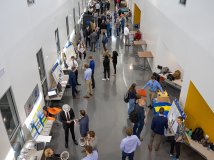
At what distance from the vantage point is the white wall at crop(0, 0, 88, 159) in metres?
4.68

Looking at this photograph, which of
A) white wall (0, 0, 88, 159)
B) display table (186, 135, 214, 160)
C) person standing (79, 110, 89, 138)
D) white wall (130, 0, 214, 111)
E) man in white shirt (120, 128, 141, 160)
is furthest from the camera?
person standing (79, 110, 89, 138)

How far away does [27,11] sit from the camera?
6.02 metres

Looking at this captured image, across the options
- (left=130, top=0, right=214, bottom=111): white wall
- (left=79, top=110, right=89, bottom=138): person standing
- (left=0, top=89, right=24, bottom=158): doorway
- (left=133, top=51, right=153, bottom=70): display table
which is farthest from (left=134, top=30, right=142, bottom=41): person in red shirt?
(left=0, top=89, right=24, bottom=158): doorway

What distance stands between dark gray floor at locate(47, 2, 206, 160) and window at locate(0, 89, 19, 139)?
6.07ft

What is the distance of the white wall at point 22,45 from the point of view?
4.68m

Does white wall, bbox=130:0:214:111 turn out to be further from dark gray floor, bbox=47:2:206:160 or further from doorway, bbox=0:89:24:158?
doorway, bbox=0:89:24:158

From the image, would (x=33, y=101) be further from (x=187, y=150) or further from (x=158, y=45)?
(x=158, y=45)

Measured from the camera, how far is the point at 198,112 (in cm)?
633

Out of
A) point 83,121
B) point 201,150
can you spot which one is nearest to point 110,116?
point 83,121

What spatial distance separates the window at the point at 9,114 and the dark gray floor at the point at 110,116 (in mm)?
1852

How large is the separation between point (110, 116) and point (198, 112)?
316 centimetres

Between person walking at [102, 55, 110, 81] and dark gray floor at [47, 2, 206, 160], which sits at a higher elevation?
person walking at [102, 55, 110, 81]

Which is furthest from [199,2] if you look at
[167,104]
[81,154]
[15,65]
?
[81,154]

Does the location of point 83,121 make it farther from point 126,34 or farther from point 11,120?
point 126,34
